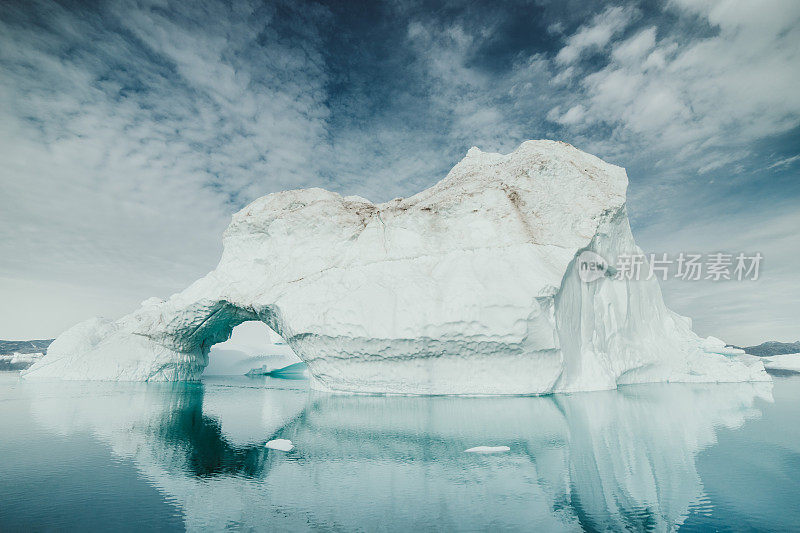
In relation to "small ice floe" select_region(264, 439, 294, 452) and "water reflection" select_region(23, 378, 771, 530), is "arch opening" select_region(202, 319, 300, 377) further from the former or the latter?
"small ice floe" select_region(264, 439, 294, 452)

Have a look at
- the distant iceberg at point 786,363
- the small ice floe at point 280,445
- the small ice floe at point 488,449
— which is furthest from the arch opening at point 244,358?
the distant iceberg at point 786,363

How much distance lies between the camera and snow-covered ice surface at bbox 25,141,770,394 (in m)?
15.7

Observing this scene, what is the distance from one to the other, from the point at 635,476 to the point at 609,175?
55.6ft

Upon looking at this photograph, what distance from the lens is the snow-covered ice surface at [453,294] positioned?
1570cm

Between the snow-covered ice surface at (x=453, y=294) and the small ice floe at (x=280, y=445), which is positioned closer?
the small ice floe at (x=280, y=445)

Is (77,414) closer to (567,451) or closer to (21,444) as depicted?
(21,444)

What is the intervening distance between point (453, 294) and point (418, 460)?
8984 millimetres

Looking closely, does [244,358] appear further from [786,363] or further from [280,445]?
[786,363]

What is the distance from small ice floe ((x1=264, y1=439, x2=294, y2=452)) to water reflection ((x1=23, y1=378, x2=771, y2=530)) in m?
0.20

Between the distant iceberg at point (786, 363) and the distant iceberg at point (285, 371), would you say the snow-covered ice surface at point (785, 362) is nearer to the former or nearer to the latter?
the distant iceberg at point (786, 363)

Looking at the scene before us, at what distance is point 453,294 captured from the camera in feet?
52.4

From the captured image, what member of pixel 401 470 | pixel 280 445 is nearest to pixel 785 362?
pixel 401 470

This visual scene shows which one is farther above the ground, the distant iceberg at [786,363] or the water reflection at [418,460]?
the distant iceberg at [786,363]

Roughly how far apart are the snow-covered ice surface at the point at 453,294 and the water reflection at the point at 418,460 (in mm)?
2222
